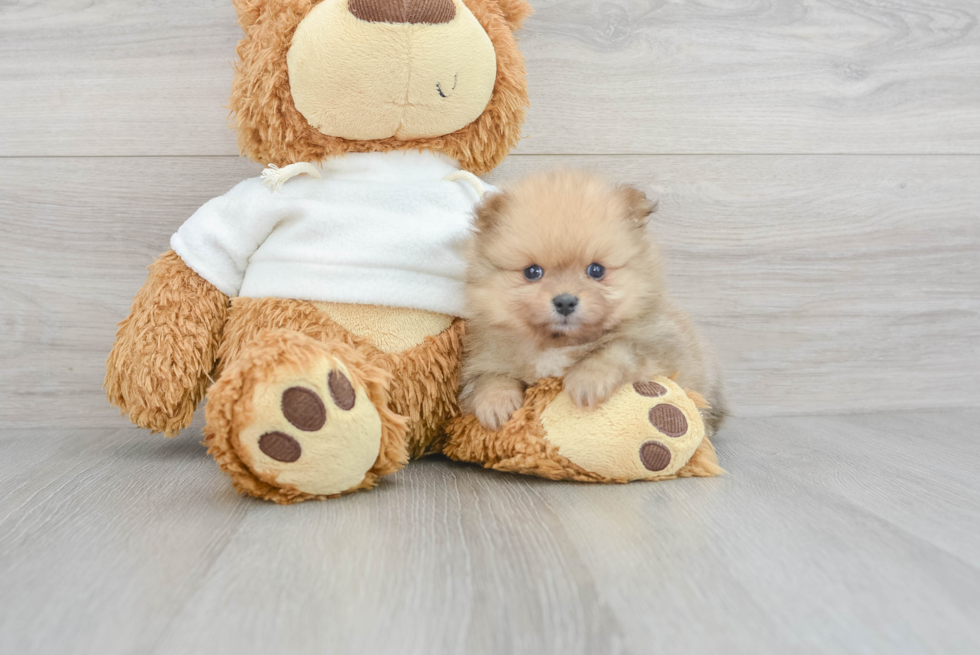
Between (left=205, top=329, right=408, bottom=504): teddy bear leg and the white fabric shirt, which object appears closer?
(left=205, top=329, right=408, bottom=504): teddy bear leg

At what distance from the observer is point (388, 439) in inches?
36.1

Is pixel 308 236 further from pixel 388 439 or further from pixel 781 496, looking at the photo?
pixel 781 496

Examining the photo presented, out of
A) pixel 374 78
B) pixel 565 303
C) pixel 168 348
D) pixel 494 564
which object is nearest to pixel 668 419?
pixel 565 303

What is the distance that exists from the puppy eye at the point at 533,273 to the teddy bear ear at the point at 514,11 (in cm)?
44

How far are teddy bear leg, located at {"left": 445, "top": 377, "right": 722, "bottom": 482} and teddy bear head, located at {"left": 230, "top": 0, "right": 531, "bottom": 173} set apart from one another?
1.38ft

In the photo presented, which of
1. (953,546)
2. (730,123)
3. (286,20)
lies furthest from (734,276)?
(286,20)

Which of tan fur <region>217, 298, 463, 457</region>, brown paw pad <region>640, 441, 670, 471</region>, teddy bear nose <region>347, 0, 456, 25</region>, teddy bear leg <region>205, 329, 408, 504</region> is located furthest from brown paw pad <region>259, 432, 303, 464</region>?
teddy bear nose <region>347, 0, 456, 25</region>

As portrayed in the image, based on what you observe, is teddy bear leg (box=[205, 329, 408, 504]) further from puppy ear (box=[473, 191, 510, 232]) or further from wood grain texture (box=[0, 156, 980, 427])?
wood grain texture (box=[0, 156, 980, 427])

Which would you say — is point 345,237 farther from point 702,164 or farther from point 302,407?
point 702,164

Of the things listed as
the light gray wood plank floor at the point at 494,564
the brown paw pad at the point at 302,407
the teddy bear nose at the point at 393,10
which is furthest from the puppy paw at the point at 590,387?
the teddy bear nose at the point at 393,10

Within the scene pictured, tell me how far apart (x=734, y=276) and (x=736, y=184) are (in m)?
0.18

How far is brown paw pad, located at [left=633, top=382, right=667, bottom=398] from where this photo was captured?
0.97 meters

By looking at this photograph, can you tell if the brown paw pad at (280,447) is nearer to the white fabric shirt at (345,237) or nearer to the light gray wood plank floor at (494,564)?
the light gray wood plank floor at (494,564)

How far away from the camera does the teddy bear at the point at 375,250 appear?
0.98 metres
